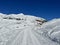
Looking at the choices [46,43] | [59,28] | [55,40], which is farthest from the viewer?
[59,28]

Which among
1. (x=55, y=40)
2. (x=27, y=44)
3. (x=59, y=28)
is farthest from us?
(x=59, y=28)

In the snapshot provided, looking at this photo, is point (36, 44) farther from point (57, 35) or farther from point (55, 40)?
point (57, 35)

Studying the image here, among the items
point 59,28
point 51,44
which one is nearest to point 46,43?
point 51,44

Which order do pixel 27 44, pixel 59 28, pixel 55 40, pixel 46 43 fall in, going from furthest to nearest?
pixel 59 28 < pixel 55 40 < pixel 46 43 < pixel 27 44

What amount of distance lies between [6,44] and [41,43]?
14.6ft

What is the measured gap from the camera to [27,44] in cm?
1969

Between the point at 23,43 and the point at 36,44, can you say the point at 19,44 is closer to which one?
the point at 23,43

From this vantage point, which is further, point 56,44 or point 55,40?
point 55,40

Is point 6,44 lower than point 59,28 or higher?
lower

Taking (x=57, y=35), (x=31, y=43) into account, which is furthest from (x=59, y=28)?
(x=31, y=43)

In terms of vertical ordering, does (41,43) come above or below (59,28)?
below

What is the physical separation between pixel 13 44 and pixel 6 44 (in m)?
0.98

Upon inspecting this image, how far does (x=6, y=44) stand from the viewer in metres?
20.1

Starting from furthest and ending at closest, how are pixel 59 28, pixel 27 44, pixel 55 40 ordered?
pixel 59 28
pixel 55 40
pixel 27 44
